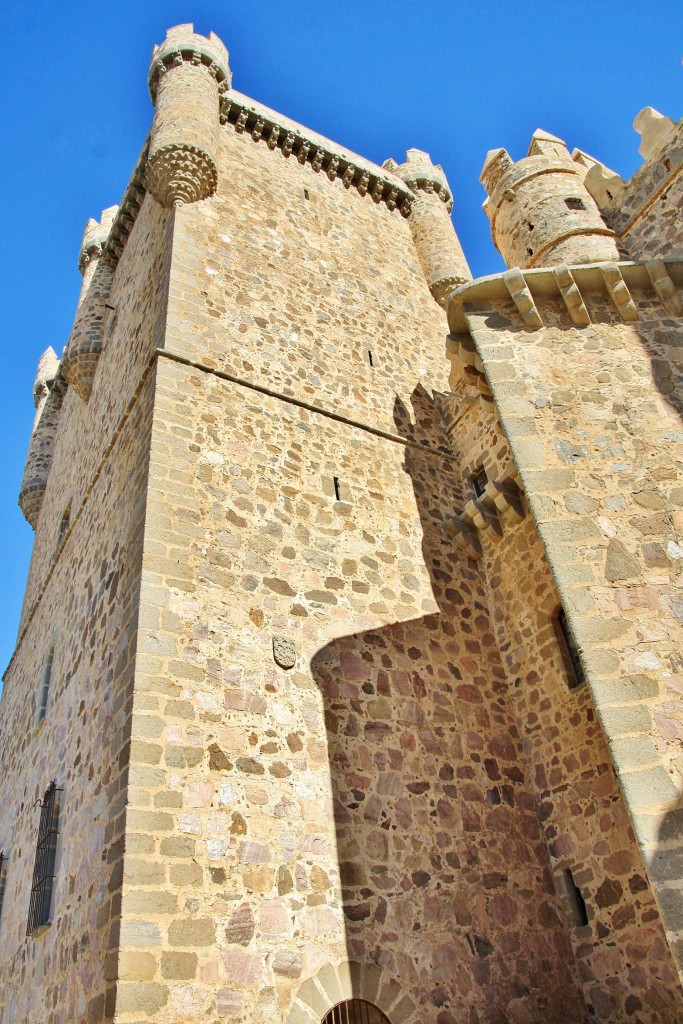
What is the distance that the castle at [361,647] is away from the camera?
482cm

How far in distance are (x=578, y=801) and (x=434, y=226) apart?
1031 centimetres

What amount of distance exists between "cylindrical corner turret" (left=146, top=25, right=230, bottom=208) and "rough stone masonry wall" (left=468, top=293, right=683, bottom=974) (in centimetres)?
521

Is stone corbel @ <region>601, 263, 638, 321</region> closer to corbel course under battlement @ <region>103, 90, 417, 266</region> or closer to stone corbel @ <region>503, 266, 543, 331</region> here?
stone corbel @ <region>503, 266, 543, 331</region>

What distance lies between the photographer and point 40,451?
14164mm

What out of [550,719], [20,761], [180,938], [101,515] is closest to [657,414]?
[550,719]

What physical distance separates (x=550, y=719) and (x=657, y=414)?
3271 mm

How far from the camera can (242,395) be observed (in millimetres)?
7738

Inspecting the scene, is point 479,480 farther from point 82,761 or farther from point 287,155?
point 287,155

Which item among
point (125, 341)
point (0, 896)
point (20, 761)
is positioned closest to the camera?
point (0, 896)

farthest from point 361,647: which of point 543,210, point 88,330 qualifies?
point 88,330

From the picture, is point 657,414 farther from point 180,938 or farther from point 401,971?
point 180,938

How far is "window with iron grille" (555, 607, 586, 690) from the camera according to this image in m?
7.12

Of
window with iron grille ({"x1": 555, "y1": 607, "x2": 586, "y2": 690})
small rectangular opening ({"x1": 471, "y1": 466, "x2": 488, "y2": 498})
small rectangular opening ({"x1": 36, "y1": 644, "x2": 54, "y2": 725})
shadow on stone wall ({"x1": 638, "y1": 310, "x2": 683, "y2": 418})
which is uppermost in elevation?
small rectangular opening ({"x1": 471, "y1": 466, "x2": 488, "y2": 498})

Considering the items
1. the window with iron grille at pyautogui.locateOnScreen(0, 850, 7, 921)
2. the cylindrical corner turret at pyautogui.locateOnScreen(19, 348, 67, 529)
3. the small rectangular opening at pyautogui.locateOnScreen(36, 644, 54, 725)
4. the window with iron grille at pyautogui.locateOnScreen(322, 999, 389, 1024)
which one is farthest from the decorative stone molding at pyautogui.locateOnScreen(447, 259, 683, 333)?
the cylindrical corner turret at pyautogui.locateOnScreen(19, 348, 67, 529)
